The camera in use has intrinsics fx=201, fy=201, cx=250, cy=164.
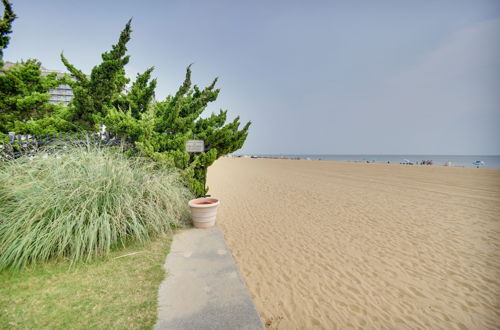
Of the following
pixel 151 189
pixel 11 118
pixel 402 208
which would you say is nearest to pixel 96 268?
pixel 151 189

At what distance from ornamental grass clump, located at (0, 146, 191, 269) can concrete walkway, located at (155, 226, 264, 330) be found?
95 centimetres

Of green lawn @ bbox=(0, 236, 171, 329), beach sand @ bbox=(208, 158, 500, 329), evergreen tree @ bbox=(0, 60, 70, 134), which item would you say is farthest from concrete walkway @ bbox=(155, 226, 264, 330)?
evergreen tree @ bbox=(0, 60, 70, 134)

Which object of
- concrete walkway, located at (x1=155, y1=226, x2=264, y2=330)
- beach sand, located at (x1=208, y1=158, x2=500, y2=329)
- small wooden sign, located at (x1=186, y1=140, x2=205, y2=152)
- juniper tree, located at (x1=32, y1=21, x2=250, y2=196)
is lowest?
beach sand, located at (x1=208, y1=158, x2=500, y2=329)

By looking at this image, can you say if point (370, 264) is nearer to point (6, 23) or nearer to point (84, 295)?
point (84, 295)

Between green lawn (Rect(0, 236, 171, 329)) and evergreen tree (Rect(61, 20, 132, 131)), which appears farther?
evergreen tree (Rect(61, 20, 132, 131))

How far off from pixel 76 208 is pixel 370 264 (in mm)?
5121

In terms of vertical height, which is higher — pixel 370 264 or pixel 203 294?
pixel 203 294

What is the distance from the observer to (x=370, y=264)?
367cm

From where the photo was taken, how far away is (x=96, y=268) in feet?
9.12

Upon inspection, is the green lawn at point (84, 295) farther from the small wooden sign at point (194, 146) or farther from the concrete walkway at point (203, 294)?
the small wooden sign at point (194, 146)

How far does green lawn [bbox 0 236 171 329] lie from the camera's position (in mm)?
1887

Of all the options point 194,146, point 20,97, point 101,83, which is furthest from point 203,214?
point 20,97

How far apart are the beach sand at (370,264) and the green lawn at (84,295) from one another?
1.41 meters

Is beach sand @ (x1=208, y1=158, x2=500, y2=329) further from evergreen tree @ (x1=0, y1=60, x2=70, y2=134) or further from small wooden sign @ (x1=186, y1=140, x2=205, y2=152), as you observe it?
evergreen tree @ (x1=0, y1=60, x2=70, y2=134)
